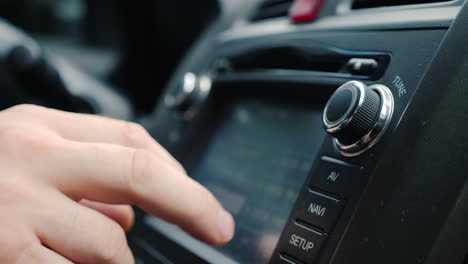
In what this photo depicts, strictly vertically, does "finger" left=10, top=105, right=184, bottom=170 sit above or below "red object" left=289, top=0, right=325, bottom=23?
below

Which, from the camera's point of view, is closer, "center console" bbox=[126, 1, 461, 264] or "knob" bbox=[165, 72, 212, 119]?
"center console" bbox=[126, 1, 461, 264]

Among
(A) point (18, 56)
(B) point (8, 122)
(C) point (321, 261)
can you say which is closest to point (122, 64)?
(A) point (18, 56)

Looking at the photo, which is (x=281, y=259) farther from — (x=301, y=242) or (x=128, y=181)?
(x=128, y=181)

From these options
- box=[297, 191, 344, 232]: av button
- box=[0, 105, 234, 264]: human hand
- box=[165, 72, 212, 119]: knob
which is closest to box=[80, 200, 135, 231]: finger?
box=[0, 105, 234, 264]: human hand

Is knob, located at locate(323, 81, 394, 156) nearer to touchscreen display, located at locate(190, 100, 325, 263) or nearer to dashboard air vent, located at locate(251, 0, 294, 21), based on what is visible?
touchscreen display, located at locate(190, 100, 325, 263)

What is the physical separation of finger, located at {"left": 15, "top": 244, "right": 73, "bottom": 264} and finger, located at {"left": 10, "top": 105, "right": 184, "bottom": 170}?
0.11 metres

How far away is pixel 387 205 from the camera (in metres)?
0.41

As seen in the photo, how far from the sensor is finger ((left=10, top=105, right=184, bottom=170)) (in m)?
0.45

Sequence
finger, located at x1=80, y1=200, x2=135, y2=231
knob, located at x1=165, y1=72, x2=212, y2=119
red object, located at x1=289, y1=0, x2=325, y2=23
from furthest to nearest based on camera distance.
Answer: knob, located at x1=165, y1=72, x2=212, y2=119 → red object, located at x1=289, y1=0, x2=325, y2=23 → finger, located at x1=80, y1=200, x2=135, y2=231

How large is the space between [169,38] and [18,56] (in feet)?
1.50

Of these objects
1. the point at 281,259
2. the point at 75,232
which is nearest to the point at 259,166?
the point at 281,259

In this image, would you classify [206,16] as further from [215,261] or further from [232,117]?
[215,261]

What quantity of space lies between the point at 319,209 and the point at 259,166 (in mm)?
210

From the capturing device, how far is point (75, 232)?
40 centimetres
